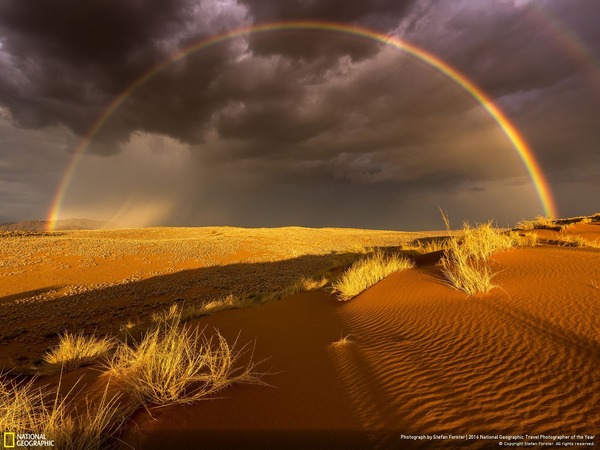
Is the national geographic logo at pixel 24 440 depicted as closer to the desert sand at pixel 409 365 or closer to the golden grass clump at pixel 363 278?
the desert sand at pixel 409 365

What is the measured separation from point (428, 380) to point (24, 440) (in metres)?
4.10

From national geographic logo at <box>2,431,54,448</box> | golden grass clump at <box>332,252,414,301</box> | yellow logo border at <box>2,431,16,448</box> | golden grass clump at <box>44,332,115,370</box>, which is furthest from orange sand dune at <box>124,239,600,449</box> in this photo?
golden grass clump at <box>332,252,414,301</box>

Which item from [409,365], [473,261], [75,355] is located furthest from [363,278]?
[75,355]

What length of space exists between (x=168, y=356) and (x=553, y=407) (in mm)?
4106

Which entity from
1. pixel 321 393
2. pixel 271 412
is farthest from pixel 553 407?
pixel 271 412

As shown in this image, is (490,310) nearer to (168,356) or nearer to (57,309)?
(168,356)

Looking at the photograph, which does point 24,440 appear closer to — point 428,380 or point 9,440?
point 9,440

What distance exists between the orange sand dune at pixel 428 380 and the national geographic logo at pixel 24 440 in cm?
69

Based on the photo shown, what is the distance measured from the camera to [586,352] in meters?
3.81

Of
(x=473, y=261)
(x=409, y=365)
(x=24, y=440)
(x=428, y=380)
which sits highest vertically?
(x=473, y=261)

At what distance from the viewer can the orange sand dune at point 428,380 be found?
2963mm

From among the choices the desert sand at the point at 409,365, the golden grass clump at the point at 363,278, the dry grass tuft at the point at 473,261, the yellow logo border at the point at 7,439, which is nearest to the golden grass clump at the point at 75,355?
the desert sand at the point at 409,365

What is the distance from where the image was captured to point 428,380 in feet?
12.8

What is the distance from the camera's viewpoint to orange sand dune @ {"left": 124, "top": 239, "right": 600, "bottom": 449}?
117 inches
